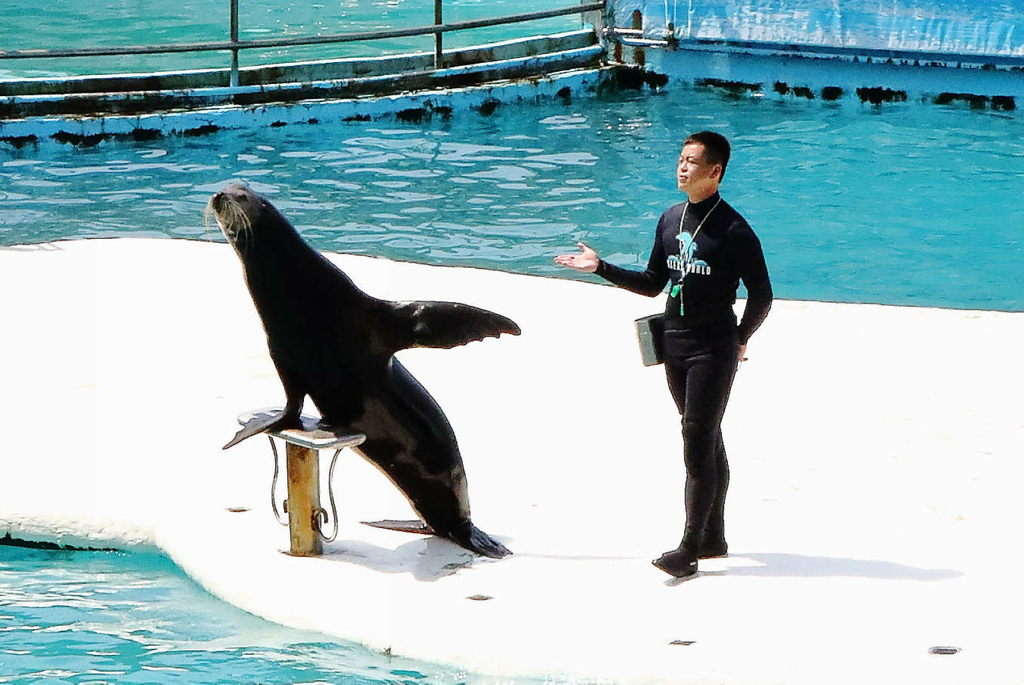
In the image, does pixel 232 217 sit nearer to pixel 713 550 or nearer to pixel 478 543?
pixel 478 543

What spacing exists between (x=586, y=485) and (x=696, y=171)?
1.49 metres

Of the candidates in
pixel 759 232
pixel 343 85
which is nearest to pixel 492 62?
pixel 343 85

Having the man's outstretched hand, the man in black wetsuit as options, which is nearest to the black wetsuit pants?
the man in black wetsuit

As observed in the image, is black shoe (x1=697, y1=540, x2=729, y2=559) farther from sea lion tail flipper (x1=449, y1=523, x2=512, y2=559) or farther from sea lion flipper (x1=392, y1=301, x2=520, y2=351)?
Result: sea lion flipper (x1=392, y1=301, x2=520, y2=351)

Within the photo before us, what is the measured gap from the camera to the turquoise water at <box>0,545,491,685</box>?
439cm

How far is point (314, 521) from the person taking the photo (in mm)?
4906

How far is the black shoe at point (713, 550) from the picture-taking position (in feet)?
16.0

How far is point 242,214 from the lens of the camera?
4.72 m

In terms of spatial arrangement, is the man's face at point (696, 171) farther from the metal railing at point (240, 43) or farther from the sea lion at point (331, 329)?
the metal railing at point (240, 43)

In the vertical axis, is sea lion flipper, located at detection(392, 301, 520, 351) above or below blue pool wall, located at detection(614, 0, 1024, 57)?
below

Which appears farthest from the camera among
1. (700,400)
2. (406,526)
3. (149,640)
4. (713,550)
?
(406,526)

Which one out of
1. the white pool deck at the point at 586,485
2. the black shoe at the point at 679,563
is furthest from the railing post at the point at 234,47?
the black shoe at the point at 679,563

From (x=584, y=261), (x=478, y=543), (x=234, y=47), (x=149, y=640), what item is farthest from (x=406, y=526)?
(x=234, y=47)

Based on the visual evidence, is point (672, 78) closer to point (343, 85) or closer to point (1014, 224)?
point (343, 85)
